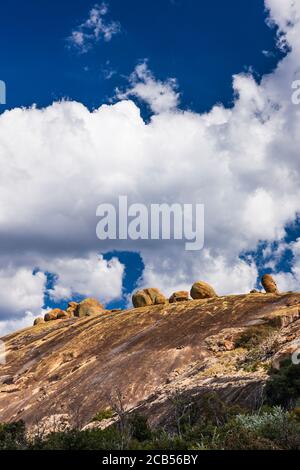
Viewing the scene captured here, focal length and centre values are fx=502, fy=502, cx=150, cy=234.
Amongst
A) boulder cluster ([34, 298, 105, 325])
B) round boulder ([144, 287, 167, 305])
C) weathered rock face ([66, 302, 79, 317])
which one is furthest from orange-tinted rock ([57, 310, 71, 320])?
round boulder ([144, 287, 167, 305])

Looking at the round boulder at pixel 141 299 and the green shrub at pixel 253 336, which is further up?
the round boulder at pixel 141 299

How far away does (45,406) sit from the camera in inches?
1928

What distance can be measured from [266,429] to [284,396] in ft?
37.1

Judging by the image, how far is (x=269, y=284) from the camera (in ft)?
260

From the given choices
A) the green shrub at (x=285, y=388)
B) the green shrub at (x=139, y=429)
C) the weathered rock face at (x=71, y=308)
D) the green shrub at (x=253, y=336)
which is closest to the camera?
the green shrub at (x=139, y=429)

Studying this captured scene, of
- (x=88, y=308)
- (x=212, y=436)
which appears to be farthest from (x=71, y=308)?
(x=212, y=436)

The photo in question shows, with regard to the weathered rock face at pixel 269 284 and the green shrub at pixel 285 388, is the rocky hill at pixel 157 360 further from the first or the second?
the weathered rock face at pixel 269 284

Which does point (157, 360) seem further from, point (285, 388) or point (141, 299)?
point (141, 299)

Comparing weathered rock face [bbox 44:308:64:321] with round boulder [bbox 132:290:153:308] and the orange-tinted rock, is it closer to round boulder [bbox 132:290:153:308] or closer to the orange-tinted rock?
the orange-tinted rock

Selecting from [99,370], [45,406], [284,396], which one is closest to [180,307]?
[99,370]

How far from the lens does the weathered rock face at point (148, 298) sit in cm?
8259

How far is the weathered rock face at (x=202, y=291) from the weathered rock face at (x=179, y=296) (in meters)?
1.15

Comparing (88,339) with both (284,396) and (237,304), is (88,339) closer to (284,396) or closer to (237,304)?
(237,304)

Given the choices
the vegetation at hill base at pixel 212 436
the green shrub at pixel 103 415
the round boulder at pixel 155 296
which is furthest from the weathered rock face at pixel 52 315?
the vegetation at hill base at pixel 212 436
